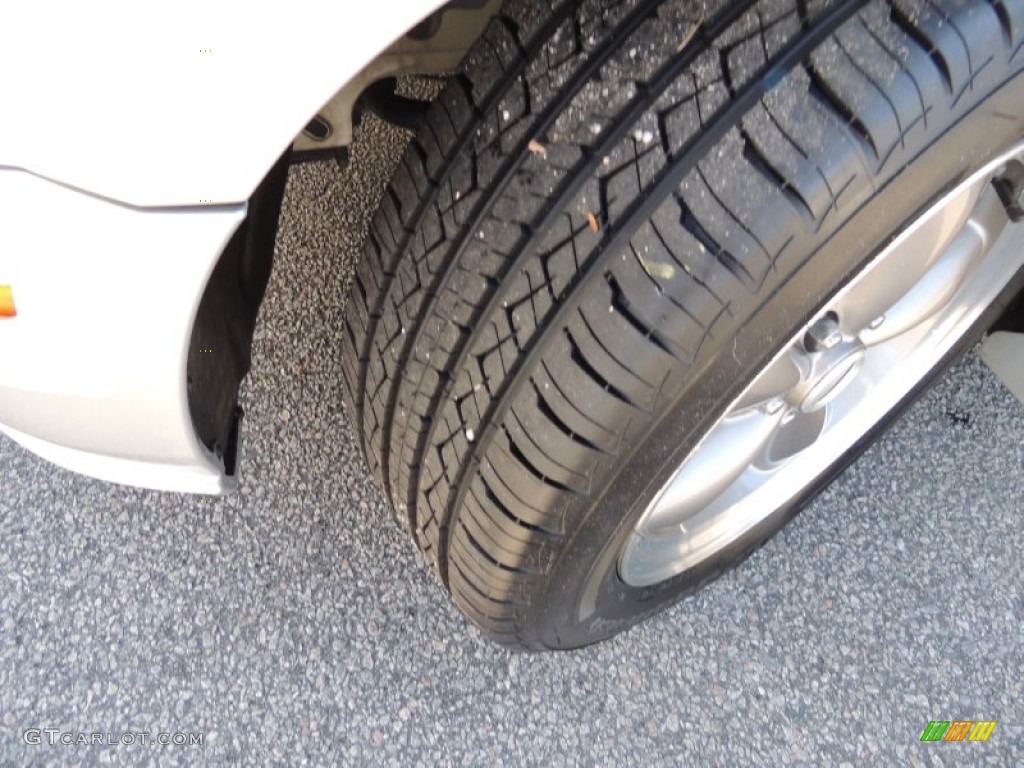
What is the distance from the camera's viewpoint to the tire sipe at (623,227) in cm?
79

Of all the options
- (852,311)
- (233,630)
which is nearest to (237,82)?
(852,311)

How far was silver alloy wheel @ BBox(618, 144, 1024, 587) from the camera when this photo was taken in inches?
49.2

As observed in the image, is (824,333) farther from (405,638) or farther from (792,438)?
(405,638)

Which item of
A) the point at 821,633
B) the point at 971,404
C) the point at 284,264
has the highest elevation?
the point at 971,404

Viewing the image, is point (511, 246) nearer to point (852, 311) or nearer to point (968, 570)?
point (852, 311)

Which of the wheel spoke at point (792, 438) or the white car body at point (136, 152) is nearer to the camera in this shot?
the white car body at point (136, 152)

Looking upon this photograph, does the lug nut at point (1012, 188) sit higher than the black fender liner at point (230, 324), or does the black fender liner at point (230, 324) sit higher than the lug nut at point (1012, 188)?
the lug nut at point (1012, 188)

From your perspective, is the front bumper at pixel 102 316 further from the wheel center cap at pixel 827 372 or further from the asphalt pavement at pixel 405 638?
the wheel center cap at pixel 827 372

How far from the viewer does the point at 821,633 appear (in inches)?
60.8

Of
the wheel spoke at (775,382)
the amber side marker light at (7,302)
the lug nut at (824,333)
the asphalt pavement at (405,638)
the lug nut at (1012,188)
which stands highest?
the lug nut at (1012,188)

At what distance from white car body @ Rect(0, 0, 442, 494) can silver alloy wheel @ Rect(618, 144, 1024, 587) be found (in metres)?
0.60

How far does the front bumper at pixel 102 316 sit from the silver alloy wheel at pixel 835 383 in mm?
571

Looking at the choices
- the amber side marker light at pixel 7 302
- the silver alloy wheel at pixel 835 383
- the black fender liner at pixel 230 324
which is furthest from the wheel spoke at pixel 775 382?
the amber side marker light at pixel 7 302

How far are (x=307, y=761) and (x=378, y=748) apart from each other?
0.11m
